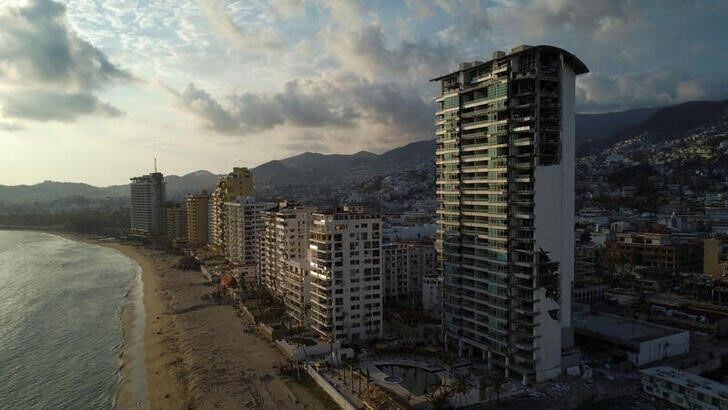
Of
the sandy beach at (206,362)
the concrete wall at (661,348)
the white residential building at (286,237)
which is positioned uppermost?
the white residential building at (286,237)

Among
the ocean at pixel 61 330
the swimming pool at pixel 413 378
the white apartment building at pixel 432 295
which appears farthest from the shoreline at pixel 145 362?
the white apartment building at pixel 432 295

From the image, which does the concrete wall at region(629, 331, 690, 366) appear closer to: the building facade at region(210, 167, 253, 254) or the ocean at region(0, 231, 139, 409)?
the ocean at region(0, 231, 139, 409)

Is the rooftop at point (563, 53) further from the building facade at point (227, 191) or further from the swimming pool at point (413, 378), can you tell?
the building facade at point (227, 191)

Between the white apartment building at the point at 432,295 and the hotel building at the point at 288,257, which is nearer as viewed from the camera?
the hotel building at the point at 288,257

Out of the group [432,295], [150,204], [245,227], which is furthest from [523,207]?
[150,204]

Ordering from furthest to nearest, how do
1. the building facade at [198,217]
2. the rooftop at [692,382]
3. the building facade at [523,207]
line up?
the building facade at [198,217] < the building facade at [523,207] < the rooftop at [692,382]

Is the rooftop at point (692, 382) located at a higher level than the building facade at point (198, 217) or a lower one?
lower

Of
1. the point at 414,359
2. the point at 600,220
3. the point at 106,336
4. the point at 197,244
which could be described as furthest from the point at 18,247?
the point at 600,220

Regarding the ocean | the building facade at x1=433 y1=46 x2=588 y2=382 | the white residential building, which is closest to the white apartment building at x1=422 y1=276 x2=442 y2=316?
the building facade at x1=433 y1=46 x2=588 y2=382
